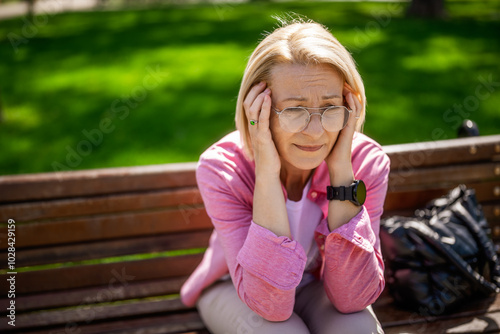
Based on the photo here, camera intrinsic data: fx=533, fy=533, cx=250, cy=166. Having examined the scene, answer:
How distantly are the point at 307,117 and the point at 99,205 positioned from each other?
1300 mm

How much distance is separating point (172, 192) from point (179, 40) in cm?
733

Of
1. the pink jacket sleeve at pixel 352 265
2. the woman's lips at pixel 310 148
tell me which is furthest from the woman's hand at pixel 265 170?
the pink jacket sleeve at pixel 352 265

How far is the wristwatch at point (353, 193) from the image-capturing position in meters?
2.36

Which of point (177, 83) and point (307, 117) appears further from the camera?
point (177, 83)

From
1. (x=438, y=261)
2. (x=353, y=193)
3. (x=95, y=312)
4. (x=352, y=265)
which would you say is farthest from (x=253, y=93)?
(x=95, y=312)

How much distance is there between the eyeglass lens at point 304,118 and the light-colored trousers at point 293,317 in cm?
83

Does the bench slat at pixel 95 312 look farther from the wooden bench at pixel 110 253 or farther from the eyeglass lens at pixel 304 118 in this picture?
the eyeglass lens at pixel 304 118

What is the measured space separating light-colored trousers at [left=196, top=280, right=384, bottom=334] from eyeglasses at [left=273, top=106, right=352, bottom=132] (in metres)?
0.83

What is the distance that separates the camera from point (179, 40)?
982 cm

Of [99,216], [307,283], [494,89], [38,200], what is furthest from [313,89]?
[494,89]

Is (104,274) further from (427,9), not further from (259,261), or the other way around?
(427,9)

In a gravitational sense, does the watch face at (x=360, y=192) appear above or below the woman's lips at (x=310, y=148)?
below

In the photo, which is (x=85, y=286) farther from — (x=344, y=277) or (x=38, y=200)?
(x=344, y=277)

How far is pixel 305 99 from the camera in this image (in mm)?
2285
